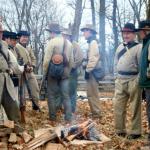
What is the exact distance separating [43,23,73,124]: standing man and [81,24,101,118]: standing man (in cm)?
62

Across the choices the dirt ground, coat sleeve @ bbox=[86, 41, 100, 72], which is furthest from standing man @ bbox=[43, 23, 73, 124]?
coat sleeve @ bbox=[86, 41, 100, 72]

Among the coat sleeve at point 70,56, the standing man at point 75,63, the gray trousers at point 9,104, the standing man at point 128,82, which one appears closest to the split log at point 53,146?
the gray trousers at point 9,104

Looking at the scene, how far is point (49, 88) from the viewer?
10.4 metres

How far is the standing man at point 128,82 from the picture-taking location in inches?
333

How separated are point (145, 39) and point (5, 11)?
142 ft

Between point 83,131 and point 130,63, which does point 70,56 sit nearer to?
point 130,63

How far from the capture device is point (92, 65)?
10.9m

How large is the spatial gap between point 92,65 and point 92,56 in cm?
25

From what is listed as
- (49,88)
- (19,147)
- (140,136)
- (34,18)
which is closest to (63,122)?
(49,88)

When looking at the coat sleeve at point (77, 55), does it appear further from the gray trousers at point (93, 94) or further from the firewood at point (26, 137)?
the firewood at point (26, 137)

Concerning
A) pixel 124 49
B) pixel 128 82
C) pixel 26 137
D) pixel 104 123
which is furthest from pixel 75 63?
pixel 26 137

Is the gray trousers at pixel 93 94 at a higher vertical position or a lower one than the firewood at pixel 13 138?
higher

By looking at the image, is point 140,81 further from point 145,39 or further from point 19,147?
point 19,147

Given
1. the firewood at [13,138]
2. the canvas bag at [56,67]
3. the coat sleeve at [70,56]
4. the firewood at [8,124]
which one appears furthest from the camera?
the coat sleeve at [70,56]
